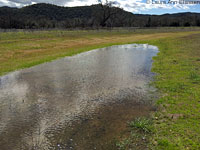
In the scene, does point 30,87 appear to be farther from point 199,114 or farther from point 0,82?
point 199,114

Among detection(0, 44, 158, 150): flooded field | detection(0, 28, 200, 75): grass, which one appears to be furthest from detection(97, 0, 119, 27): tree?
detection(0, 44, 158, 150): flooded field

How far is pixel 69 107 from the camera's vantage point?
751 cm

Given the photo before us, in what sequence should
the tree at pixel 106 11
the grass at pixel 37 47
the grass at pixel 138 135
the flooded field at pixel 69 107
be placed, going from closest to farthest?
the grass at pixel 138 135 < the flooded field at pixel 69 107 < the grass at pixel 37 47 < the tree at pixel 106 11

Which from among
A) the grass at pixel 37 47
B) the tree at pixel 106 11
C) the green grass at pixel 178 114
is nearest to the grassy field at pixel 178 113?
the green grass at pixel 178 114

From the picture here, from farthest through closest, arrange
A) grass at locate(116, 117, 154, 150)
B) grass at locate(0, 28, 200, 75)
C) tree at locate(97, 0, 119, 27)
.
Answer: tree at locate(97, 0, 119, 27)
grass at locate(0, 28, 200, 75)
grass at locate(116, 117, 154, 150)

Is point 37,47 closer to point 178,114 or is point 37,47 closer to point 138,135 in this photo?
point 178,114

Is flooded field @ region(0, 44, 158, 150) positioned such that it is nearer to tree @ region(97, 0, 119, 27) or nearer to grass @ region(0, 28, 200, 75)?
grass @ region(0, 28, 200, 75)

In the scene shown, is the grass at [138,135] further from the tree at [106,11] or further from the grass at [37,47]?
the tree at [106,11]

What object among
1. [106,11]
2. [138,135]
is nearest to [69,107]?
[138,135]

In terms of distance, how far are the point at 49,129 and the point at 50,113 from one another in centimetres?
117

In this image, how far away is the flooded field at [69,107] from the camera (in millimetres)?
5363

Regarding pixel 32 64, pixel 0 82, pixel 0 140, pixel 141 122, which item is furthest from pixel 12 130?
pixel 32 64

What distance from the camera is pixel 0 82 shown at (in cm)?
1098

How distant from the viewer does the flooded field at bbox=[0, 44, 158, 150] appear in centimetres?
536
